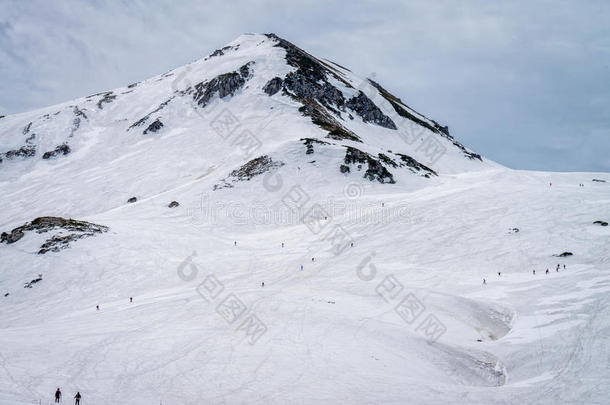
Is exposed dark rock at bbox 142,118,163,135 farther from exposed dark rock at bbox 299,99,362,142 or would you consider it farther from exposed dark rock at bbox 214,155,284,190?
exposed dark rock at bbox 214,155,284,190

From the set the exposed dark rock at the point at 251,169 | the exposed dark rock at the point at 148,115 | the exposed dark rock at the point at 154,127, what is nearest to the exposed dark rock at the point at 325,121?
the exposed dark rock at the point at 251,169

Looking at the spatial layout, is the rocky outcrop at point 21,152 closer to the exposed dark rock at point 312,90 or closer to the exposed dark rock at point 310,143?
the exposed dark rock at point 312,90

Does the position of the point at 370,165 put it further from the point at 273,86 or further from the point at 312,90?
the point at 273,86

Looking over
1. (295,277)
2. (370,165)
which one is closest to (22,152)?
(370,165)

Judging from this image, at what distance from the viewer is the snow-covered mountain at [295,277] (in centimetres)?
2662

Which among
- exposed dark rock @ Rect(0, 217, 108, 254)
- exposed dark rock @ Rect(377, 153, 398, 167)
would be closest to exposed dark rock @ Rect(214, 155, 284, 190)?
exposed dark rock @ Rect(377, 153, 398, 167)

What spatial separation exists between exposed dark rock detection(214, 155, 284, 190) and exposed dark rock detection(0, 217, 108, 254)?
2657 centimetres

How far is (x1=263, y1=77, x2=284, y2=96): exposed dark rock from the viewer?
126 meters

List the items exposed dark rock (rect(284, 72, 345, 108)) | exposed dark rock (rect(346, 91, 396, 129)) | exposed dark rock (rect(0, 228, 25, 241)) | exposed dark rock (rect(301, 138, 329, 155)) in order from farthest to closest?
exposed dark rock (rect(346, 91, 396, 129))
exposed dark rock (rect(284, 72, 345, 108))
exposed dark rock (rect(301, 138, 329, 155))
exposed dark rock (rect(0, 228, 25, 241))

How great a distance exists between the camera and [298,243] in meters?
59.2

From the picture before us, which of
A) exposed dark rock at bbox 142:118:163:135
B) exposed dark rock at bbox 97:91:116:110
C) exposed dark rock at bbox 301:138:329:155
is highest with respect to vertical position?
exposed dark rock at bbox 97:91:116:110

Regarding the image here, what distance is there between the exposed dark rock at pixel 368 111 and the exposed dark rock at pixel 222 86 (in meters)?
37.5

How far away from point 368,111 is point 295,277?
101m

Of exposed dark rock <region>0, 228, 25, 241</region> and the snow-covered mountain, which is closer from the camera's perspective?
the snow-covered mountain
